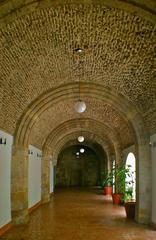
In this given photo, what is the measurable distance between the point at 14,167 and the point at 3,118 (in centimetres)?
216

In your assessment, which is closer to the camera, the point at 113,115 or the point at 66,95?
the point at 66,95

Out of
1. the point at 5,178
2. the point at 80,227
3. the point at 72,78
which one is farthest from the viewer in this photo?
the point at 72,78

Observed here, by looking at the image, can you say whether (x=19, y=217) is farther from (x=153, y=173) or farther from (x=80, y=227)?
(x=153, y=173)

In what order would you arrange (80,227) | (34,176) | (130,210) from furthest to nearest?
(34,176) → (130,210) → (80,227)

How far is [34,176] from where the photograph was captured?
16422mm

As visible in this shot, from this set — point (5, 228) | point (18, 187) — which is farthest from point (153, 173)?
point (5, 228)

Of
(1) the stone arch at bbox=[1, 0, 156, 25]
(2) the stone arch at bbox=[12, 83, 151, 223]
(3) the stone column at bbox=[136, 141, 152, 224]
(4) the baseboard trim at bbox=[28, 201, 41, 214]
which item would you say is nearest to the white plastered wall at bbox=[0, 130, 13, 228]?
(2) the stone arch at bbox=[12, 83, 151, 223]

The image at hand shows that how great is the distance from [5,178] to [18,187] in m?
1.16

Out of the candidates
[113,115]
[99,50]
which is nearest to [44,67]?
[99,50]

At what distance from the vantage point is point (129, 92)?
11.7m

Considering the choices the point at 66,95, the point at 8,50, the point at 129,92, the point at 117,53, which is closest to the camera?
the point at 8,50

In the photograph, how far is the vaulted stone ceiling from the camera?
277 inches

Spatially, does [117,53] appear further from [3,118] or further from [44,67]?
[3,118]

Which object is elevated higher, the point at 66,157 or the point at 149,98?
the point at 149,98
